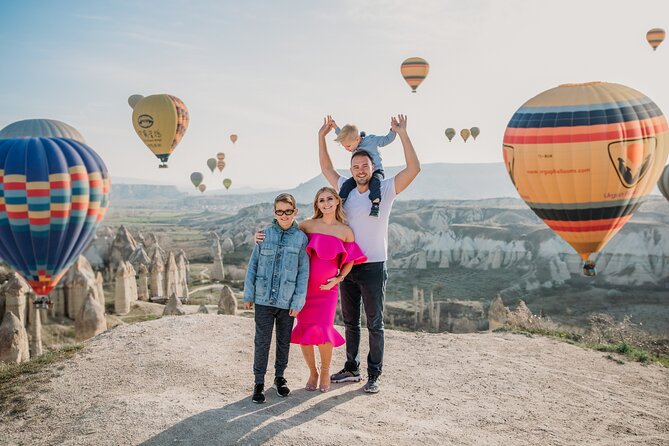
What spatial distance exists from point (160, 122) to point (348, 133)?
27.1 metres

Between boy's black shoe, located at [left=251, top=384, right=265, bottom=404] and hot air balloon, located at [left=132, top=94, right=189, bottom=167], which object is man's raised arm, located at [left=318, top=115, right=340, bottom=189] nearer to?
boy's black shoe, located at [left=251, top=384, right=265, bottom=404]

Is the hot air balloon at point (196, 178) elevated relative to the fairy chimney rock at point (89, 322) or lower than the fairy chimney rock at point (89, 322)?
elevated

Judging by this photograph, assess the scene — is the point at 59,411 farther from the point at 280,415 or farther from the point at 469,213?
the point at 469,213

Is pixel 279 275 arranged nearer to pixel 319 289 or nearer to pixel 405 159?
pixel 319 289

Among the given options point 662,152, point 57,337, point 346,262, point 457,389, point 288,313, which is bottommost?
point 57,337

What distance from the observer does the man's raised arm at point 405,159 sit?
582 centimetres

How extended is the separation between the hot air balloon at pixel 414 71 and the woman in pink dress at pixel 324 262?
26377 mm

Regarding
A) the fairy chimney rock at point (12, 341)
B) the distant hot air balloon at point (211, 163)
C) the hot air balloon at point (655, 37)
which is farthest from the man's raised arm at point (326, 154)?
the distant hot air balloon at point (211, 163)

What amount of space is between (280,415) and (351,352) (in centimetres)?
123

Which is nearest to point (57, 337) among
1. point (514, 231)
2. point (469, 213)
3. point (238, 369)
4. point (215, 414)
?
point (238, 369)

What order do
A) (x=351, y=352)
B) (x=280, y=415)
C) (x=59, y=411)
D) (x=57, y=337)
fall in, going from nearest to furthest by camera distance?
(x=280, y=415) → (x=59, y=411) → (x=351, y=352) → (x=57, y=337)

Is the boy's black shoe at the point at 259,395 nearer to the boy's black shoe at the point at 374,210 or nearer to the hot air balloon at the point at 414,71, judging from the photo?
the boy's black shoe at the point at 374,210

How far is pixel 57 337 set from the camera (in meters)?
21.9

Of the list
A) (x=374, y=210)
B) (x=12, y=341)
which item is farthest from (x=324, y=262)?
(x=12, y=341)
